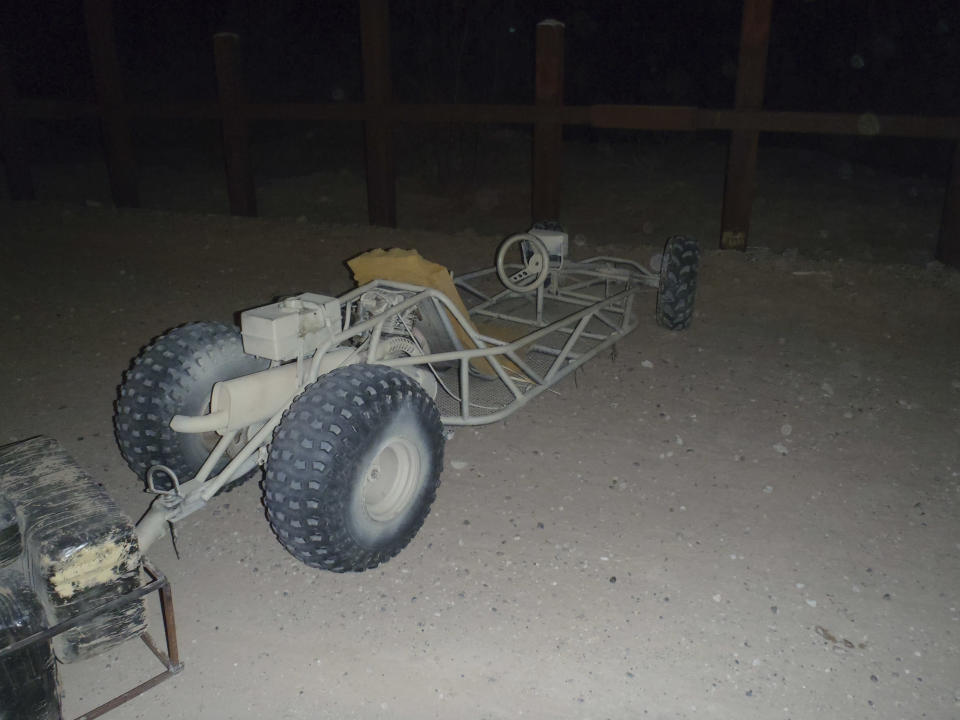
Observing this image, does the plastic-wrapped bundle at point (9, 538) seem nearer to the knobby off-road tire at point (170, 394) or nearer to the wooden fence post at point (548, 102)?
the knobby off-road tire at point (170, 394)

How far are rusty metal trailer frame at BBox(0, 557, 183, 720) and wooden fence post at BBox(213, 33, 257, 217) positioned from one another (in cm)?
751

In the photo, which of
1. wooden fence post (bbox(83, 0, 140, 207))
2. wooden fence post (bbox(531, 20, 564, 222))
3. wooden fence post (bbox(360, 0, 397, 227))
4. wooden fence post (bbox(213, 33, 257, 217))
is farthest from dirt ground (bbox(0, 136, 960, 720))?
wooden fence post (bbox(83, 0, 140, 207))

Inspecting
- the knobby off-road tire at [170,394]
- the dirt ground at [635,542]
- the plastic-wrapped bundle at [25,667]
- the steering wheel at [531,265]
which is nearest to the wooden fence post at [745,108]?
the dirt ground at [635,542]

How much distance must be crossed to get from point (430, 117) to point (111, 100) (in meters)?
4.63

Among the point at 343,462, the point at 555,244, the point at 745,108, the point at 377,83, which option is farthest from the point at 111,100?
the point at 343,462

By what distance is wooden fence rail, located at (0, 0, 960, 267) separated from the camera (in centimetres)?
704

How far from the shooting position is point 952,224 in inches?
276

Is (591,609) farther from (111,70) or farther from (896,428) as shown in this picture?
(111,70)

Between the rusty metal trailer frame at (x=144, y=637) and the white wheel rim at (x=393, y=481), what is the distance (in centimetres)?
94

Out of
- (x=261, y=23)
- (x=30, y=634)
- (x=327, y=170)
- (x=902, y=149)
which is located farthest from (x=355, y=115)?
(x=261, y=23)

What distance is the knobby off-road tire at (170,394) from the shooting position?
3.39 meters

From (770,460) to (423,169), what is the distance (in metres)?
10.1

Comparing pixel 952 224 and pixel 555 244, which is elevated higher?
pixel 555 244

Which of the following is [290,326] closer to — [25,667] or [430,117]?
[25,667]
